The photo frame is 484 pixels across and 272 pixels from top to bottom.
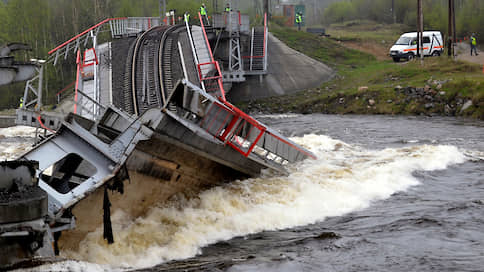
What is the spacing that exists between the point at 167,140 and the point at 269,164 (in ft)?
13.1

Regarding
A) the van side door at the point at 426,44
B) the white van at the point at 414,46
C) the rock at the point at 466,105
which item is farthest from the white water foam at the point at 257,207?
the van side door at the point at 426,44

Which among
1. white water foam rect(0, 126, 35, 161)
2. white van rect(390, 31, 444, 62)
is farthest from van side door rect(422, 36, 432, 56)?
white water foam rect(0, 126, 35, 161)

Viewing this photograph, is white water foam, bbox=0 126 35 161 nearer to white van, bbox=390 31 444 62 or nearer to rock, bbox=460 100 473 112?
rock, bbox=460 100 473 112

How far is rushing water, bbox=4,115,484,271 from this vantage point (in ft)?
30.5

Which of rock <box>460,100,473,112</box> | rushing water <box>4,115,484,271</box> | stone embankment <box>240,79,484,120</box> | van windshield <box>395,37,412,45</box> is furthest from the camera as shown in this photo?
van windshield <box>395,37,412,45</box>

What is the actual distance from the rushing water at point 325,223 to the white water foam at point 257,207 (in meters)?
0.02

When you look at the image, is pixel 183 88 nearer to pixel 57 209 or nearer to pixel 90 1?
pixel 57 209

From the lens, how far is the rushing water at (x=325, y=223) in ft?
30.5

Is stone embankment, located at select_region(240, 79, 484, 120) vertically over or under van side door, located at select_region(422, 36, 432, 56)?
under

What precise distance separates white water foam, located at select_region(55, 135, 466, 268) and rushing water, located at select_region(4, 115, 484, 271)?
2 cm

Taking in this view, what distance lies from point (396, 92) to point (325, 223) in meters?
21.3

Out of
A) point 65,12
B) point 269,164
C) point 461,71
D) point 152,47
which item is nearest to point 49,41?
point 65,12

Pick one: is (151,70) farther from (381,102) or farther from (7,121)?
(381,102)

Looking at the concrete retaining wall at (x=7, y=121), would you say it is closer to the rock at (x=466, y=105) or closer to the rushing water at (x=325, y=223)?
the rushing water at (x=325, y=223)
